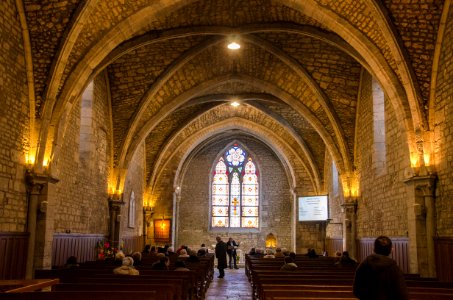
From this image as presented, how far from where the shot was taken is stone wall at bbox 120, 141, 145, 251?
743 inches

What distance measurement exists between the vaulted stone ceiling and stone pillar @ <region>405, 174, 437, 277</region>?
1045 mm

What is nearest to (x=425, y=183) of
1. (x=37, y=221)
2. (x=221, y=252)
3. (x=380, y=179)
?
(x=380, y=179)

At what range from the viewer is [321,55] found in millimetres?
14828

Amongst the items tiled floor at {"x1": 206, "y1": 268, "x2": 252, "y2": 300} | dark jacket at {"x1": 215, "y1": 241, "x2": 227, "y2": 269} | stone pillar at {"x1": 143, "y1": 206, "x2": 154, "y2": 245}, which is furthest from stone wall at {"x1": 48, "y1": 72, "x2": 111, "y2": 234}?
stone pillar at {"x1": 143, "y1": 206, "x2": 154, "y2": 245}

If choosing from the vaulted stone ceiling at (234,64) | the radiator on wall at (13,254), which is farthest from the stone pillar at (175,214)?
the radiator on wall at (13,254)

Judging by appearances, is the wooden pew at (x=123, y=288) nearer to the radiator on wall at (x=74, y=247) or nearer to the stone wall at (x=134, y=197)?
the radiator on wall at (x=74, y=247)

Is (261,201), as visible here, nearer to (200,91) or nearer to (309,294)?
(200,91)

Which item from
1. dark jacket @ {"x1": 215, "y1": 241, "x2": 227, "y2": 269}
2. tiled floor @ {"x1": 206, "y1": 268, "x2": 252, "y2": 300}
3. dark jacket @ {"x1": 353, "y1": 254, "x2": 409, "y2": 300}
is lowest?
tiled floor @ {"x1": 206, "y1": 268, "x2": 252, "y2": 300}

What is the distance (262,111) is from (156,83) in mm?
7047

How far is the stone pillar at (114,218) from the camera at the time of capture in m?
16.5

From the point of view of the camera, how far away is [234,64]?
56.5 feet

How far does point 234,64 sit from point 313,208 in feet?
26.4

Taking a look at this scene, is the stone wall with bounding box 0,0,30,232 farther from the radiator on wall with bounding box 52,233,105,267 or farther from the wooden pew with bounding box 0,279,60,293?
the wooden pew with bounding box 0,279,60,293

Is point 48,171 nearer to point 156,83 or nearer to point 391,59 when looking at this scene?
point 156,83
